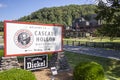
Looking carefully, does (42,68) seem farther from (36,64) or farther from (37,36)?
(37,36)

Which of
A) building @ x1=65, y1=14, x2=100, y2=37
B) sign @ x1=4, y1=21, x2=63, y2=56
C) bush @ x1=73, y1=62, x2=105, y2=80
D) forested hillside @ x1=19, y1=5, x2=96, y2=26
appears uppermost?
forested hillside @ x1=19, y1=5, x2=96, y2=26

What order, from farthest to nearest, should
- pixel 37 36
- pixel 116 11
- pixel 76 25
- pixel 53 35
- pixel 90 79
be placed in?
pixel 76 25 < pixel 116 11 < pixel 53 35 < pixel 37 36 < pixel 90 79

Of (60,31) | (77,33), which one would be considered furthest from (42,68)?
(77,33)

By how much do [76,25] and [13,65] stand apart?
90.9 metres

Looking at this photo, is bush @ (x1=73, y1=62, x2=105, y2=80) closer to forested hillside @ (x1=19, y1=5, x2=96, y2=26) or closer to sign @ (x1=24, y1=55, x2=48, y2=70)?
sign @ (x1=24, y1=55, x2=48, y2=70)

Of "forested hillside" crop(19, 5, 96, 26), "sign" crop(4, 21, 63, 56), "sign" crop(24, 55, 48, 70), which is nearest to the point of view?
"sign" crop(4, 21, 63, 56)

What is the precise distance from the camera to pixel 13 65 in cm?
1170

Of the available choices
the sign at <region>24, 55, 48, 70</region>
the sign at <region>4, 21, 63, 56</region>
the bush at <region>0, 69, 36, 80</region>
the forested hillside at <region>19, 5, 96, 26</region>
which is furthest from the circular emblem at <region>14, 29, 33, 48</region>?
the forested hillside at <region>19, 5, 96, 26</region>

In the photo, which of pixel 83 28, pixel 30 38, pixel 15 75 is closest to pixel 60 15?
pixel 83 28

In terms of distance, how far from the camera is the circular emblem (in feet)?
→ 37.8

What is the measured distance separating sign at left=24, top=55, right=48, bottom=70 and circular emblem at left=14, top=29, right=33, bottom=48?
0.83 m

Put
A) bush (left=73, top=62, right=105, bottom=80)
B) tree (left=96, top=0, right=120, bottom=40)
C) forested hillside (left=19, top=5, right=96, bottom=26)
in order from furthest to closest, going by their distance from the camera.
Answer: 1. forested hillside (left=19, top=5, right=96, bottom=26)
2. tree (left=96, top=0, right=120, bottom=40)
3. bush (left=73, top=62, right=105, bottom=80)

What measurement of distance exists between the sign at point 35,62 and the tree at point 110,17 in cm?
1108

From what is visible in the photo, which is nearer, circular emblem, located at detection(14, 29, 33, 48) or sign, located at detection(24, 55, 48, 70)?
circular emblem, located at detection(14, 29, 33, 48)
